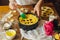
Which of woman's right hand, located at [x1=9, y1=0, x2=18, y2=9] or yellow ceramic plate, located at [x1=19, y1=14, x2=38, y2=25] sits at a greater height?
woman's right hand, located at [x1=9, y1=0, x2=18, y2=9]

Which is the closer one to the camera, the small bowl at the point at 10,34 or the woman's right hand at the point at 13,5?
the small bowl at the point at 10,34

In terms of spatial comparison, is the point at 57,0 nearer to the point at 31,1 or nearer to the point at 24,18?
the point at 31,1

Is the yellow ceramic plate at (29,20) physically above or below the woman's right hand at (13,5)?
below

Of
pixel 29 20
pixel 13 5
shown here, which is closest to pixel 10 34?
pixel 29 20

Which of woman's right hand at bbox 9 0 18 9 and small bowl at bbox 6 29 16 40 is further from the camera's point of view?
woman's right hand at bbox 9 0 18 9

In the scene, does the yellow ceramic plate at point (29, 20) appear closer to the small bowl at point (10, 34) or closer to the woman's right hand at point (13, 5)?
the small bowl at point (10, 34)

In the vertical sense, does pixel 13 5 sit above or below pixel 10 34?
above

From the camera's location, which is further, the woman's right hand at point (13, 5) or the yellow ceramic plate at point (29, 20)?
the woman's right hand at point (13, 5)

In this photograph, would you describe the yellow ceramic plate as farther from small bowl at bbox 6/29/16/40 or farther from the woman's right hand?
the woman's right hand

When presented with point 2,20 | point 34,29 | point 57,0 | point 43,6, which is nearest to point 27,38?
point 34,29

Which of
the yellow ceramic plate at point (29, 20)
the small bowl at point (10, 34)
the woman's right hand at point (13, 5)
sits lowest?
the small bowl at point (10, 34)

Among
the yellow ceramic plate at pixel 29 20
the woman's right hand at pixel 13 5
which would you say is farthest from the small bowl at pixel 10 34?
the woman's right hand at pixel 13 5

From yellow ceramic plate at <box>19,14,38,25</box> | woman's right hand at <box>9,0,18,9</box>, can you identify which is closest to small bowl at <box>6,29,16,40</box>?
yellow ceramic plate at <box>19,14,38,25</box>

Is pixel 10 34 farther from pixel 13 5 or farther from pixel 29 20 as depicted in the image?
pixel 13 5
